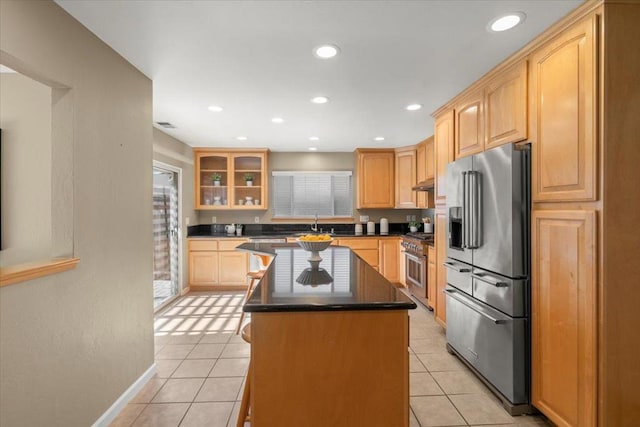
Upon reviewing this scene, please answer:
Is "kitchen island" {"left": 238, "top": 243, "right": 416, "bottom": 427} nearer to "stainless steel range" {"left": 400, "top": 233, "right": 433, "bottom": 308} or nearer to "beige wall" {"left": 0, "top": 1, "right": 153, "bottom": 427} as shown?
"beige wall" {"left": 0, "top": 1, "right": 153, "bottom": 427}

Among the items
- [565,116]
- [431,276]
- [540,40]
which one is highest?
[540,40]

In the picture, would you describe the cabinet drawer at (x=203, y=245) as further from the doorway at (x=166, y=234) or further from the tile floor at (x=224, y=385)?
the tile floor at (x=224, y=385)

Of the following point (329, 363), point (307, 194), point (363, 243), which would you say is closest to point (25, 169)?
point (329, 363)

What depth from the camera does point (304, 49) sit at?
2125 millimetres

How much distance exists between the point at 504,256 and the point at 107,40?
2.89 meters

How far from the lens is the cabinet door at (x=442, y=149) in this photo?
3.12 m

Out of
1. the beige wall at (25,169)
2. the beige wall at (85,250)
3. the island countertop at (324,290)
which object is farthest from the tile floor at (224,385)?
the beige wall at (25,169)

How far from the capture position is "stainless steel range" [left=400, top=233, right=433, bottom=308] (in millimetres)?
4082

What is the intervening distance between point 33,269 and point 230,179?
164 inches

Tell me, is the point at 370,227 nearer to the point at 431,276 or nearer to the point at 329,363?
the point at 431,276

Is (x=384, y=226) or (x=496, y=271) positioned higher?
(x=384, y=226)

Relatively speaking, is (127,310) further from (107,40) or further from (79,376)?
(107,40)

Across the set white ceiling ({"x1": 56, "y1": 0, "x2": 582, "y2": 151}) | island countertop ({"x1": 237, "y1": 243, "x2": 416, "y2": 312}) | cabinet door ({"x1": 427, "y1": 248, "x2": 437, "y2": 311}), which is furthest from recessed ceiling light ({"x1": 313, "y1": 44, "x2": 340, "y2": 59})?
cabinet door ({"x1": 427, "y1": 248, "x2": 437, "y2": 311})

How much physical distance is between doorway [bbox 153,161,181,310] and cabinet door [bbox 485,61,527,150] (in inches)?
155
